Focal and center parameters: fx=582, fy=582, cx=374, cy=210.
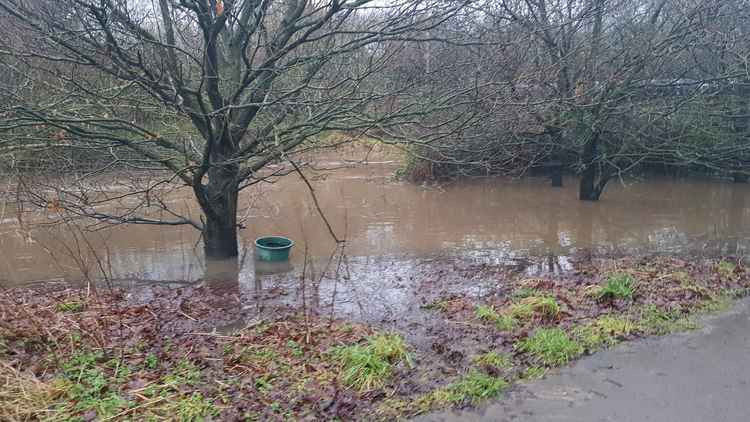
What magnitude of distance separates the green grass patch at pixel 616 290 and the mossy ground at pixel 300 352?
0.01 m

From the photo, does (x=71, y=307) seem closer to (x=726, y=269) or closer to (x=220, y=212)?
(x=220, y=212)

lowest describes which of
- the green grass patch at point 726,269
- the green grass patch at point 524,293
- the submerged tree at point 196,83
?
the green grass patch at point 524,293

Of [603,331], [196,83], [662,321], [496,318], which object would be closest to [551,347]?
[603,331]

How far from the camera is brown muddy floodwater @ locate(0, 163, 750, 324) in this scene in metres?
8.66

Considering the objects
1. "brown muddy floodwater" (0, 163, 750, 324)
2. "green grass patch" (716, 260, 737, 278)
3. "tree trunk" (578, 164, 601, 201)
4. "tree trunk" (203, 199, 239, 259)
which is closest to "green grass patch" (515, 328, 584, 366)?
"brown muddy floodwater" (0, 163, 750, 324)

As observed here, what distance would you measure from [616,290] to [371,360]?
9.99 ft

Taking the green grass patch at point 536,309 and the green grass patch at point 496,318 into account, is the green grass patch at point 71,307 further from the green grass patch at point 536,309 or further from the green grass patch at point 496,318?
the green grass patch at point 536,309

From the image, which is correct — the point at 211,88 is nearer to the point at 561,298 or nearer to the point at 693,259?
the point at 561,298

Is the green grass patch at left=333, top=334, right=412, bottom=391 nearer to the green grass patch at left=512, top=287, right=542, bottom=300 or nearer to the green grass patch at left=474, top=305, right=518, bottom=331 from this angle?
the green grass patch at left=474, top=305, right=518, bottom=331

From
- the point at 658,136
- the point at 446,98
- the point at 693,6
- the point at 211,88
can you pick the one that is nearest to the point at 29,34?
the point at 211,88

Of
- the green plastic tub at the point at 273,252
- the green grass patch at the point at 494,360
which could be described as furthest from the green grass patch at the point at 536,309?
the green plastic tub at the point at 273,252

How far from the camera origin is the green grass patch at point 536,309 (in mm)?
5586

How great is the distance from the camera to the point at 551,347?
15.5 feet

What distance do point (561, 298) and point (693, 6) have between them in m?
8.80
